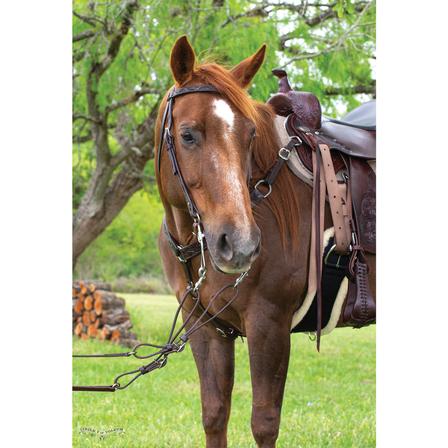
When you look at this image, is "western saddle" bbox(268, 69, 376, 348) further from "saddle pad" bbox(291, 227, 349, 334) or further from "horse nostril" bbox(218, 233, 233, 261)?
"horse nostril" bbox(218, 233, 233, 261)

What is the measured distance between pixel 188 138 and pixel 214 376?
1.13 m

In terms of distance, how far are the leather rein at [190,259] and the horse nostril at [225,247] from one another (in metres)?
0.18

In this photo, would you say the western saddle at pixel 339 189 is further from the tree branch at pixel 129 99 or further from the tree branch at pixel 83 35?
the tree branch at pixel 129 99

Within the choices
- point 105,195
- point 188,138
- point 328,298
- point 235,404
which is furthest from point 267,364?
point 105,195

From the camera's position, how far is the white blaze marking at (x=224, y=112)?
2574mm

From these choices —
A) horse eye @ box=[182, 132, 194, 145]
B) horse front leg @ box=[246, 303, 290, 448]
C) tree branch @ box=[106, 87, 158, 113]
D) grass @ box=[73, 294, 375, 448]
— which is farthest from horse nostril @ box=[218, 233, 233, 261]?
tree branch @ box=[106, 87, 158, 113]

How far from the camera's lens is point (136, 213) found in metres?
26.2

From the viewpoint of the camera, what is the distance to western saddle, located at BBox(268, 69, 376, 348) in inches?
122

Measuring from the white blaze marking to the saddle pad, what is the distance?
82cm

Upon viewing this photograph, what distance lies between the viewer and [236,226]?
2428mm

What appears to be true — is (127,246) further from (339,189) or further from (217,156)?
(217,156)
